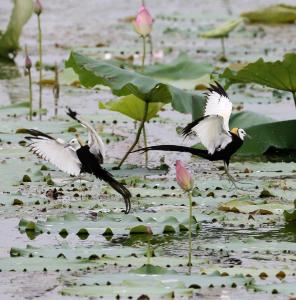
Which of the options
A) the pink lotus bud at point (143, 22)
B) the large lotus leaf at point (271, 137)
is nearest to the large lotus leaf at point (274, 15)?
the pink lotus bud at point (143, 22)

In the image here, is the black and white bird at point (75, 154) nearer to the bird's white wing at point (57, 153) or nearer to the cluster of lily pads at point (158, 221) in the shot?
the bird's white wing at point (57, 153)

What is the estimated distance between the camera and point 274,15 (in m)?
11.7

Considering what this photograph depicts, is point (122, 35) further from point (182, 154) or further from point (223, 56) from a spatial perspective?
point (182, 154)

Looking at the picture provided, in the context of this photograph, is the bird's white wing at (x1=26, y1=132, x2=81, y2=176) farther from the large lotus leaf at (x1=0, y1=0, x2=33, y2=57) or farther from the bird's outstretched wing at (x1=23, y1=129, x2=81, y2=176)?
the large lotus leaf at (x1=0, y1=0, x2=33, y2=57)

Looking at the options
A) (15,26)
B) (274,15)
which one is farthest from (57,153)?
(274,15)

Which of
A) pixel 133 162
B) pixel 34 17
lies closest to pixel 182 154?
pixel 133 162

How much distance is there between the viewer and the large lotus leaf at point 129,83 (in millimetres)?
5844

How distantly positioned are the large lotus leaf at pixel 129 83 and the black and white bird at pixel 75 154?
612mm

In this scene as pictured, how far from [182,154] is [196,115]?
575 mm

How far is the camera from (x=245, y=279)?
3.98 meters

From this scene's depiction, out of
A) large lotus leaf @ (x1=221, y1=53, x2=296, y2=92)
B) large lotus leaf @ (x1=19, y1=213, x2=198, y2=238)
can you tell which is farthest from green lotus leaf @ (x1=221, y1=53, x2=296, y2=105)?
large lotus leaf @ (x1=19, y1=213, x2=198, y2=238)

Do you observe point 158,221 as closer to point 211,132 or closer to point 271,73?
point 211,132

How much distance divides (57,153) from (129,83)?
0.67 m

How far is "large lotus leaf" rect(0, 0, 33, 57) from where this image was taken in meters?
9.16
